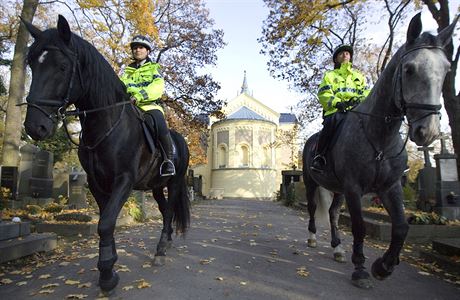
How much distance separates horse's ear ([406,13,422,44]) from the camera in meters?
3.42

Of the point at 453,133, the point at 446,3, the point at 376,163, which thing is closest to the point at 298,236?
the point at 376,163

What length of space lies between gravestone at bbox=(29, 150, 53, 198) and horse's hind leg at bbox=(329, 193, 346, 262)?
11418 millimetres

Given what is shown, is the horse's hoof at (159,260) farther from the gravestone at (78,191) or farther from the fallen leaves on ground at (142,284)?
the gravestone at (78,191)

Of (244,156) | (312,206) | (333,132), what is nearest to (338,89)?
(333,132)

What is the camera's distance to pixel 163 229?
5465 mm

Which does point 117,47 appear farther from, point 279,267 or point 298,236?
point 279,267

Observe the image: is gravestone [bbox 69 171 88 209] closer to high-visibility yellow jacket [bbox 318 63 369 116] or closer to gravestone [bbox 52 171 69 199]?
gravestone [bbox 52 171 69 199]

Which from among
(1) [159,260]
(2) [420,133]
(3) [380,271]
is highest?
(2) [420,133]

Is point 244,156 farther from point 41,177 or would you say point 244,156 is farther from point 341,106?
point 341,106

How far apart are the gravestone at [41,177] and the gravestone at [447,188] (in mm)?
13620

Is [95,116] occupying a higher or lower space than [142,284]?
higher

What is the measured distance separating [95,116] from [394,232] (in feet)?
12.3

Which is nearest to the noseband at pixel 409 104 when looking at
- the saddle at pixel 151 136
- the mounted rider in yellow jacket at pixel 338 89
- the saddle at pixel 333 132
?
the saddle at pixel 333 132

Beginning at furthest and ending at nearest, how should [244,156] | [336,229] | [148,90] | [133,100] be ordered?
[244,156], [336,229], [148,90], [133,100]
